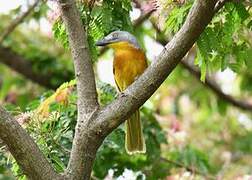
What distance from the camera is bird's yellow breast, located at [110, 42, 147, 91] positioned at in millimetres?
3615

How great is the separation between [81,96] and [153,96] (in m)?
2.58

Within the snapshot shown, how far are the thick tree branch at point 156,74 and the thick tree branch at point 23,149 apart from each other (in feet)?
0.76

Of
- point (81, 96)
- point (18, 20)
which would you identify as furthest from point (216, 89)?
point (81, 96)

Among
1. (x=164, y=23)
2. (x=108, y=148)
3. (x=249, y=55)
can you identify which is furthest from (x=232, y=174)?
(x=164, y=23)

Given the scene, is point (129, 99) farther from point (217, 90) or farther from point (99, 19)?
point (217, 90)

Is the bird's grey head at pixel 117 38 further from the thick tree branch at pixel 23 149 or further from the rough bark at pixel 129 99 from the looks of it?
the thick tree branch at pixel 23 149

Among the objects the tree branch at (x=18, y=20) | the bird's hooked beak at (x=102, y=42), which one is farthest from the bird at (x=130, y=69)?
the tree branch at (x=18, y=20)

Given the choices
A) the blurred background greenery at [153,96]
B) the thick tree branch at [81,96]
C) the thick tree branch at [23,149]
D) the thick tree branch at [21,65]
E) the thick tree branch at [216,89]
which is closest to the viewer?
the thick tree branch at [23,149]

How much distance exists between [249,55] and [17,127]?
3.93 ft

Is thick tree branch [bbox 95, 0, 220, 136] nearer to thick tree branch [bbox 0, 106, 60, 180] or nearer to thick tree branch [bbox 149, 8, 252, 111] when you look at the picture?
thick tree branch [bbox 0, 106, 60, 180]

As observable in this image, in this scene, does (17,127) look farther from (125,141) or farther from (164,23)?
(125,141)

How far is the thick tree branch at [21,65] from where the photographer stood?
5.63 metres

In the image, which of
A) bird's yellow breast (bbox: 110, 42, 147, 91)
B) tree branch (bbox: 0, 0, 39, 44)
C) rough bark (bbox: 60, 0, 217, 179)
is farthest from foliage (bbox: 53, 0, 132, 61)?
tree branch (bbox: 0, 0, 39, 44)

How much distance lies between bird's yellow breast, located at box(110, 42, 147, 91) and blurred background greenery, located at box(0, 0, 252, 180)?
9 cm
